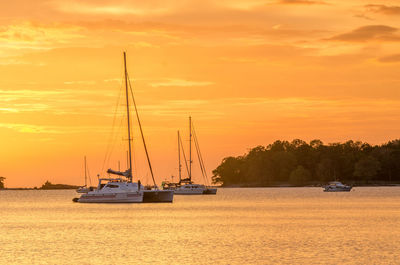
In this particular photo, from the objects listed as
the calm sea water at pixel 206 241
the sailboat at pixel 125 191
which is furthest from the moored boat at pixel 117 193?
the calm sea water at pixel 206 241

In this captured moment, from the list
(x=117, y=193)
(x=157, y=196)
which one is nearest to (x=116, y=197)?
(x=117, y=193)

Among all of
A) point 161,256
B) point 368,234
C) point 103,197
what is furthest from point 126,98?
point 161,256

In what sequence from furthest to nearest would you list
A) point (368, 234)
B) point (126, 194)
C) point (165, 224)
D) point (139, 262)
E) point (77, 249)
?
point (126, 194) < point (165, 224) < point (368, 234) < point (77, 249) < point (139, 262)

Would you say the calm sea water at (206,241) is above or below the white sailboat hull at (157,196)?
below

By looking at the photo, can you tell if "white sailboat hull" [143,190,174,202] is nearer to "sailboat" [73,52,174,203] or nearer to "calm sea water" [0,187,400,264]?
"sailboat" [73,52,174,203]

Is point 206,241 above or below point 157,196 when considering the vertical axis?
below

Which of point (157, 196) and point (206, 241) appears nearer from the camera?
point (206, 241)

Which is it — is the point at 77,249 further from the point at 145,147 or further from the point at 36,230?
the point at 145,147

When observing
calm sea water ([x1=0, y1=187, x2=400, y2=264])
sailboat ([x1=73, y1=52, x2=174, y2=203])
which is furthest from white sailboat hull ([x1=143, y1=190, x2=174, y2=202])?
calm sea water ([x1=0, y1=187, x2=400, y2=264])

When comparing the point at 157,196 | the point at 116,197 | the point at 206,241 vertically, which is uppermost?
the point at 116,197

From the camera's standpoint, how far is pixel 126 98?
5138 inches

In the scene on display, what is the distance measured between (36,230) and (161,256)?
34.5 meters

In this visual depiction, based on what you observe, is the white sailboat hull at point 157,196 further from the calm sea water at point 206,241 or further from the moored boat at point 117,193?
the calm sea water at point 206,241

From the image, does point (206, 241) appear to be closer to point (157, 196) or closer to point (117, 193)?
point (117, 193)
